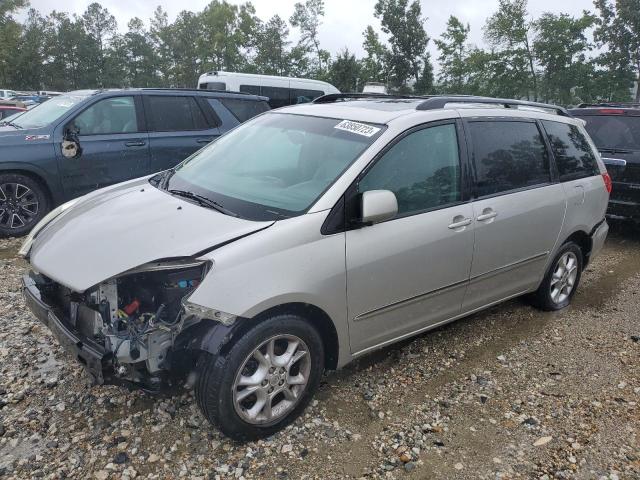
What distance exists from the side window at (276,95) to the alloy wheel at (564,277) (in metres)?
14.1

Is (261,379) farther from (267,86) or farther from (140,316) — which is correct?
(267,86)

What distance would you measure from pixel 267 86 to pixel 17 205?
41.0ft

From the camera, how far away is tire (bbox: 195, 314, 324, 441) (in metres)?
2.48

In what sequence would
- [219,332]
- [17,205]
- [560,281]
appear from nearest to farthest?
[219,332], [560,281], [17,205]

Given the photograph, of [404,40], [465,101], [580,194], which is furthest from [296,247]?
[404,40]

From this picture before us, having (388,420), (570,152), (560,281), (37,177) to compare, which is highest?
(570,152)

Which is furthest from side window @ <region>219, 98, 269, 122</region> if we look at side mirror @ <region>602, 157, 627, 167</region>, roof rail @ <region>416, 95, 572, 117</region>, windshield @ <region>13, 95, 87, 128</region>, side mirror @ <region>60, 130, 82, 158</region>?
side mirror @ <region>602, 157, 627, 167</region>

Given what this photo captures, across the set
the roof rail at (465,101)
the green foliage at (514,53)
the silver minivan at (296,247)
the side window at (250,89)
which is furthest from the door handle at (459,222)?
the green foliage at (514,53)

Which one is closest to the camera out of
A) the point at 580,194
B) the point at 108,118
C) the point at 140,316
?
the point at 140,316

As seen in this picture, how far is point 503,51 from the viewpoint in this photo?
32969mm

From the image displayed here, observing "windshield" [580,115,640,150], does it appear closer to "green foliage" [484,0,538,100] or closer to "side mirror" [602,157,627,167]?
"side mirror" [602,157,627,167]

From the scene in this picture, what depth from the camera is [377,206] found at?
278cm

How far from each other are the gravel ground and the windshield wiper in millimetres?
1157

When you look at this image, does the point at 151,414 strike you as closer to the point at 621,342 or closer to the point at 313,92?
the point at 621,342
